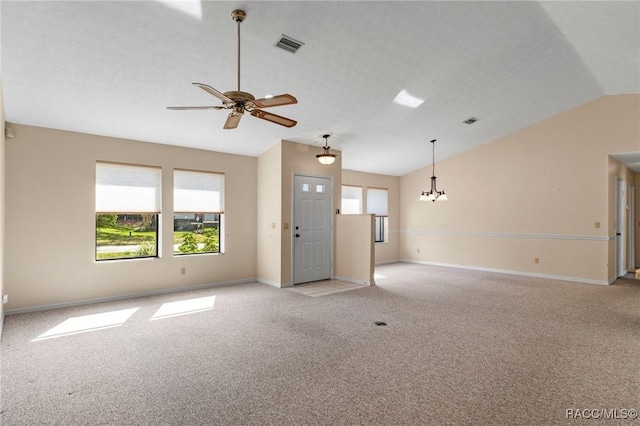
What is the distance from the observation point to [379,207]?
31.3ft

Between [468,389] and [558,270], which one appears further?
[558,270]

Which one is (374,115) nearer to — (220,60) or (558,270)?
(220,60)

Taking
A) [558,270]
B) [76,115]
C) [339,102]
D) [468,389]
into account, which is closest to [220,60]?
[339,102]

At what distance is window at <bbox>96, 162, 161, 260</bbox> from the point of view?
17.0ft

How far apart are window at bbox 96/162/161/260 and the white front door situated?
2499mm

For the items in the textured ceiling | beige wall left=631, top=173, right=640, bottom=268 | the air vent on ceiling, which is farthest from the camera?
Result: beige wall left=631, top=173, right=640, bottom=268

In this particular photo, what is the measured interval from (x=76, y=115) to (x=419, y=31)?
449 centimetres

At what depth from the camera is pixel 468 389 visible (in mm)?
2568

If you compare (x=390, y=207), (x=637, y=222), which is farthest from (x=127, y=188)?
(x=637, y=222)

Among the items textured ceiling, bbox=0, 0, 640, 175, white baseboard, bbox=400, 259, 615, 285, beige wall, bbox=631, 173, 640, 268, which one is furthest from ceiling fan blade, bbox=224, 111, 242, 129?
beige wall, bbox=631, 173, 640, 268

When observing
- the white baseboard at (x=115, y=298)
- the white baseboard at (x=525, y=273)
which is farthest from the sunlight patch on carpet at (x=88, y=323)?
the white baseboard at (x=525, y=273)

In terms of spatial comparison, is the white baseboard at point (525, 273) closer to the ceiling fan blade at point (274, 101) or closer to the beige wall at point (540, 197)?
the beige wall at point (540, 197)

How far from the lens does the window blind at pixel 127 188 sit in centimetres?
515

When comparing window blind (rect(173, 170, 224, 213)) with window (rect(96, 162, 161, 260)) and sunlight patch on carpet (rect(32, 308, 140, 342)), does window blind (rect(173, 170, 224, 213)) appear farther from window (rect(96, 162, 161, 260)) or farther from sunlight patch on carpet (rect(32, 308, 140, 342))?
sunlight patch on carpet (rect(32, 308, 140, 342))
